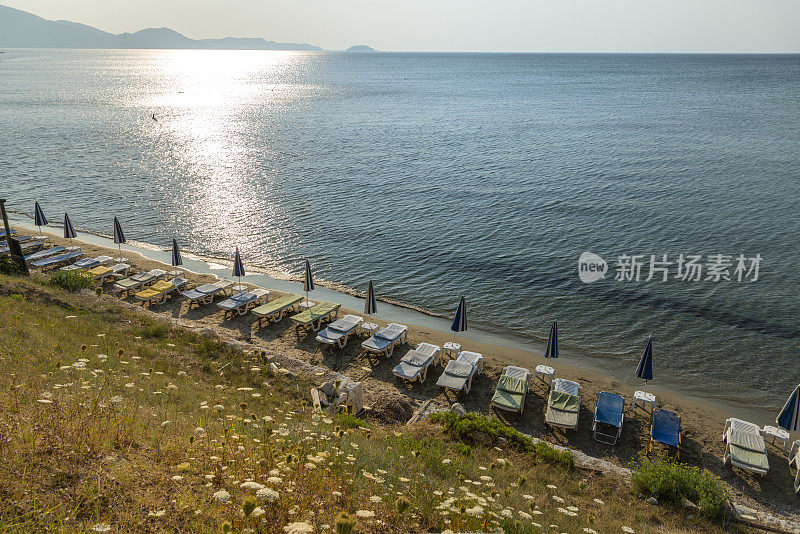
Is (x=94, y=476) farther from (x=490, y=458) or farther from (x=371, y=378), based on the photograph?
(x=371, y=378)

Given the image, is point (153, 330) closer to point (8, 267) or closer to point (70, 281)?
point (70, 281)

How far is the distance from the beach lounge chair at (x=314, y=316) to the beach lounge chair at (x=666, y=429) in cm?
1216

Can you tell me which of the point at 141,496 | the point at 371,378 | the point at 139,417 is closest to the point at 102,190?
the point at 371,378

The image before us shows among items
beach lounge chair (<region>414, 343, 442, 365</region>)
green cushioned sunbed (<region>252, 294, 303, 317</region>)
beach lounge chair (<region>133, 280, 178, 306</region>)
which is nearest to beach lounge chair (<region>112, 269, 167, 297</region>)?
Answer: beach lounge chair (<region>133, 280, 178, 306</region>)

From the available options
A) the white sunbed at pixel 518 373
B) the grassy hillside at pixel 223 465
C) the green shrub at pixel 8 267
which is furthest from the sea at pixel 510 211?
the grassy hillside at pixel 223 465

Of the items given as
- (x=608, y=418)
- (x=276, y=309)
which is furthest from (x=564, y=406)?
(x=276, y=309)

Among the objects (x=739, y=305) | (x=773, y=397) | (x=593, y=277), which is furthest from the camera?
(x=593, y=277)

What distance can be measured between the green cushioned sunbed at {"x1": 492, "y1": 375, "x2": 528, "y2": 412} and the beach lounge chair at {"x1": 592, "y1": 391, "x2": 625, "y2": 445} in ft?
7.21

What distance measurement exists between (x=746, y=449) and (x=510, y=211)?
23.0 meters

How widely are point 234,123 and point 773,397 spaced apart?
74.8m

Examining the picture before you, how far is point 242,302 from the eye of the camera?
2002 cm

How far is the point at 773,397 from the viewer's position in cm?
1619

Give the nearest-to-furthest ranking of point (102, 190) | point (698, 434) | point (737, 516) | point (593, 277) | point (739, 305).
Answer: point (737, 516)
point (698, 434)
point (739, 305)
point (593, 277)
point (102, 190)

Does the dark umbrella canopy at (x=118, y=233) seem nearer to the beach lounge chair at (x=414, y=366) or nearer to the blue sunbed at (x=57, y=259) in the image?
the blue sunbed at (x=57, y=259)
